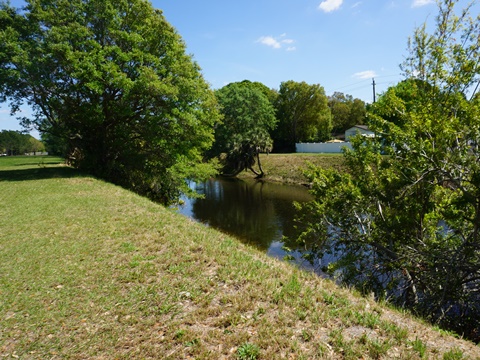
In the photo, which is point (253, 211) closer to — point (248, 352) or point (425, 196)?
point (425, 196)

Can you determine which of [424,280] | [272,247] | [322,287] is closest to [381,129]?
[424,280]

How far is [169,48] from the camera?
17.0 metres

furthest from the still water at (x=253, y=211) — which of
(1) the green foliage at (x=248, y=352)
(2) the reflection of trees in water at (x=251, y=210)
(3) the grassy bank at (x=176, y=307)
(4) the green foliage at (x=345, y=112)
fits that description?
(4) the green foliage at (x=345, y=112)

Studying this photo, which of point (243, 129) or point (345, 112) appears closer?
point (243, 129)

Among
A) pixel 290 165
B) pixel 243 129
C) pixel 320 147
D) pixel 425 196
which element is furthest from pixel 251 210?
pixel 320 147

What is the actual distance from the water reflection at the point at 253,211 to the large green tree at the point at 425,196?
3.15 m

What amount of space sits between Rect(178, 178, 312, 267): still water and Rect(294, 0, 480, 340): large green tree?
3.13 meters

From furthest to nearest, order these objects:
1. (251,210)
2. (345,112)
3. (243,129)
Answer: (345,112) → (243,129) → (251,210)

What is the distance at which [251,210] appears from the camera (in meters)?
21.4

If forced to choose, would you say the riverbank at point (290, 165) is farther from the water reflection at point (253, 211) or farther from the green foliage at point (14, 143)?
the green foliage at point (14, 143)

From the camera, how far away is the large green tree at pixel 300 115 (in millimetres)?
53312

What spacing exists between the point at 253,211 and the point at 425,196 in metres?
14.5

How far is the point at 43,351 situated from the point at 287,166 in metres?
35.3

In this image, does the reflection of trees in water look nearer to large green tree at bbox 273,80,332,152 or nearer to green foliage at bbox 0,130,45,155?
large green tree at bbox 273,80,332,152
